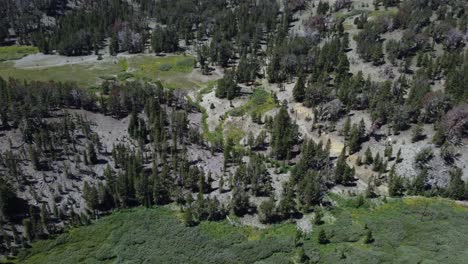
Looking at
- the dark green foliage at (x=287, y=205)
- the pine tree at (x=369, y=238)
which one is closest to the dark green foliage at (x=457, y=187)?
the pine tree at (x=369, y=238)

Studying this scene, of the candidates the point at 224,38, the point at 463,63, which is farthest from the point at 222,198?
the point at 224,38

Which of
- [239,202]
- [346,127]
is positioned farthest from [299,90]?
[239,202]

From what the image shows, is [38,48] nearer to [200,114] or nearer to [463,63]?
[200,114]

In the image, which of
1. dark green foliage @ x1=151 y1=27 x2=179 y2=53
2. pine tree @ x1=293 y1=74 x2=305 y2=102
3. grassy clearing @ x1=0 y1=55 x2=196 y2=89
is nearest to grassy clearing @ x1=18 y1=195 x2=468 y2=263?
pine tree @ x1=293 y1=74 x2=305 y2=102

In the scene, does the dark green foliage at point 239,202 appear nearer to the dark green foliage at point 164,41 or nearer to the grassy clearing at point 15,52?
the dark green foliage at point 164,41

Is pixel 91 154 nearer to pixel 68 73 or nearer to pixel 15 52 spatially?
pixel 68 73

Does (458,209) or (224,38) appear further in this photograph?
(224,38)
